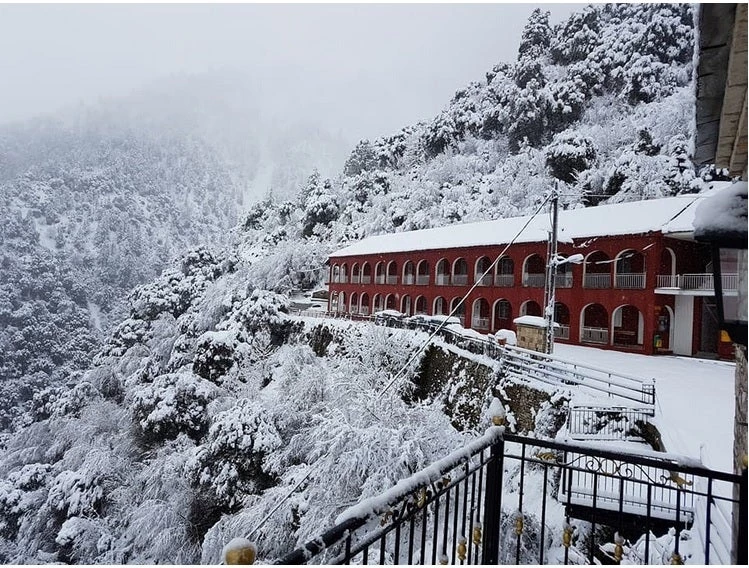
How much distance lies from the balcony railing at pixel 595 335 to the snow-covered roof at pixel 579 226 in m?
3.82

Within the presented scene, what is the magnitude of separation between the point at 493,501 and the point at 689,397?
9803 millimetres

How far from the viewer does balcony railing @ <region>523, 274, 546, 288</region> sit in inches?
806

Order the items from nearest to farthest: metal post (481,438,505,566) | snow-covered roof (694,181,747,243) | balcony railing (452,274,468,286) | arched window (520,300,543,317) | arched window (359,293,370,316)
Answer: snow-covered roof (694,181,747,243)
metal post (481,438,505,566)
arched window (520,300,543,317)
balcony railing (452,274,468,286)
arched window (359,293,370,316)

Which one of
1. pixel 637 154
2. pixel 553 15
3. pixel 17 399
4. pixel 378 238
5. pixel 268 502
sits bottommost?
pixel 17 399

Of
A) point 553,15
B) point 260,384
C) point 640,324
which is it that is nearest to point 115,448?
point 260,384

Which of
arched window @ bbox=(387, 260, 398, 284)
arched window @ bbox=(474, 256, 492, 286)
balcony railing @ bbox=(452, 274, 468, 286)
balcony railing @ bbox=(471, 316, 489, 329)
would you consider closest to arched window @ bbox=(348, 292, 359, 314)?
arched window @ bbox=(387, 260, 398, 284)

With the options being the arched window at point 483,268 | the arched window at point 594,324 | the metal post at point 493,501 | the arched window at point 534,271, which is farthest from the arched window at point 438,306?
the metal post at point 493,501

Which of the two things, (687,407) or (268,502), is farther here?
(268,502)

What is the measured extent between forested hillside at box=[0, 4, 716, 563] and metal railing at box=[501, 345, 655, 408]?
276 centimetres

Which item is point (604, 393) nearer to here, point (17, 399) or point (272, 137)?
point (17, 399)

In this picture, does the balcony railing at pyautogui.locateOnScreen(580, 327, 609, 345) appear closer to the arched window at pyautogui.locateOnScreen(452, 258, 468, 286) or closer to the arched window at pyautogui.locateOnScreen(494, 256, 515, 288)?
the arched window at pyautogui.locateOnScreen(494, 256, 515, 288)

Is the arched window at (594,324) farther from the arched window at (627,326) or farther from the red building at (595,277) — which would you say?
the arched window at (627,326)

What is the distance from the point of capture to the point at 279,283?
38.7m

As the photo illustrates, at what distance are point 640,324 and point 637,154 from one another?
15361mm
